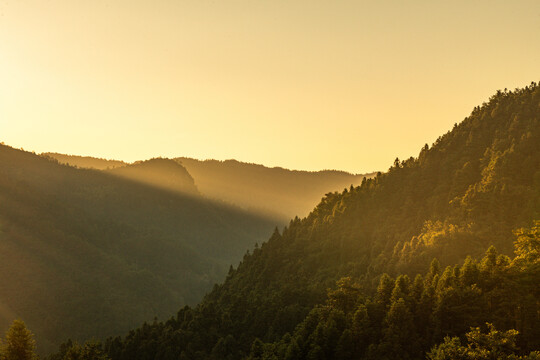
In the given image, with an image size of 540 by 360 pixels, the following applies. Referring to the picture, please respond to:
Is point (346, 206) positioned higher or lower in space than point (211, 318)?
higher

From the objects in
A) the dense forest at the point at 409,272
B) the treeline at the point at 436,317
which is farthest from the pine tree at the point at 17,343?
the dense forest at the point at 409,272

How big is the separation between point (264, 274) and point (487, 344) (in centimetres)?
11636

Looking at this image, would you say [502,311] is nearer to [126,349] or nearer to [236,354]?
[236,354]

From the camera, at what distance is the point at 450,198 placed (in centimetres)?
14775

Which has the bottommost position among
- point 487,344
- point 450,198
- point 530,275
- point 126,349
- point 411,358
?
point 126,349

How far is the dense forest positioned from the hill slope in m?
0.29

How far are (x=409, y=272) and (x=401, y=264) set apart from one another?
450 centimetres

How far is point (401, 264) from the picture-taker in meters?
124

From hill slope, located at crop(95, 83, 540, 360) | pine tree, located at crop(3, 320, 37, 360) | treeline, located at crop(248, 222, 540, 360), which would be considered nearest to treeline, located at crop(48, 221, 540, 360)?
treeline, located at crop(248, 222, 540, 360)

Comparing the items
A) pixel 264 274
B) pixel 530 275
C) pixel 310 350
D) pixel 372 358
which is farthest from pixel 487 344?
pixel 264 274

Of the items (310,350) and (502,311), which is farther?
(310,350)

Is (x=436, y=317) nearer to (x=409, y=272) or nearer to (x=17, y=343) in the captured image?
(x=409, y=272)

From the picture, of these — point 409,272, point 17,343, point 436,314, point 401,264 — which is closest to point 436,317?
point 436,314

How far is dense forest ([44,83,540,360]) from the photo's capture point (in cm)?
7675
